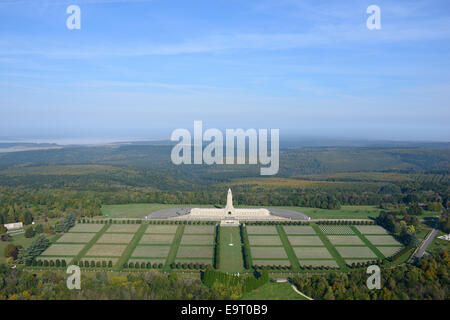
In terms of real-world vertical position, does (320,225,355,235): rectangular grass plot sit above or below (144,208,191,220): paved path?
below

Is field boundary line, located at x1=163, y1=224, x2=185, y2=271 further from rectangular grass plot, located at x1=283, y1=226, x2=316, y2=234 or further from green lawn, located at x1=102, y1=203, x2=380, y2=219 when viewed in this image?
rectangular grass plot, located at x1=283, y1=226, x2=316, y2=234

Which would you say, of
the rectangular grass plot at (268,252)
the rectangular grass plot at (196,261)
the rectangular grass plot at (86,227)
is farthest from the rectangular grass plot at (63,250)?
the rectangular grass plot at (268,252)

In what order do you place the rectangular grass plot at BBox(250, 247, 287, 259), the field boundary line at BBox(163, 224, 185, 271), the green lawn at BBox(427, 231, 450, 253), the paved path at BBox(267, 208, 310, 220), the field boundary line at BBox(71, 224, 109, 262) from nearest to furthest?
the field boundary line at BBox(163, 224, 185, 271) → the field boundary line at BBox(71, 224, 109, 262) → the rectangular grass plot at BBox(250, 247, 287, 259) → the green lawn at BBox(427, 231, 450, 253) → the paved path at BBox(267, 208, 310, 220)

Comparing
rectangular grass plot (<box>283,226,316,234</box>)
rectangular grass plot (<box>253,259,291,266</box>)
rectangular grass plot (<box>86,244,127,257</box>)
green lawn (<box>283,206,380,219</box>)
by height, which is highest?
green lawn (<box>283,206,380,219</box>)

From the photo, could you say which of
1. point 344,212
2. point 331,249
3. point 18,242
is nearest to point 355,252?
point 331,249

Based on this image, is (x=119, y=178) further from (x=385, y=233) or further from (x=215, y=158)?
(x=385, y=233)

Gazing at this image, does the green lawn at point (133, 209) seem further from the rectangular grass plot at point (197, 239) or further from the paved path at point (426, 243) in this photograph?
the paved path at point (426, 243)

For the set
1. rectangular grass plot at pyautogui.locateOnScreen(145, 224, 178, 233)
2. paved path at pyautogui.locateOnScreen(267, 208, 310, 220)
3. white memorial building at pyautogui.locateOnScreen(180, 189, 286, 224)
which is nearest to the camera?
rectangular grass plot at pyautogui.locateOnScreen(145, 224, 178, 233)

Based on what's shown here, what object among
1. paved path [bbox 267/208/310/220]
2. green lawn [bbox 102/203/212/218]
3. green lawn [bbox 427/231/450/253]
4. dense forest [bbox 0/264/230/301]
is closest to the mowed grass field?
paved path [bbox 267/208/310/220]
